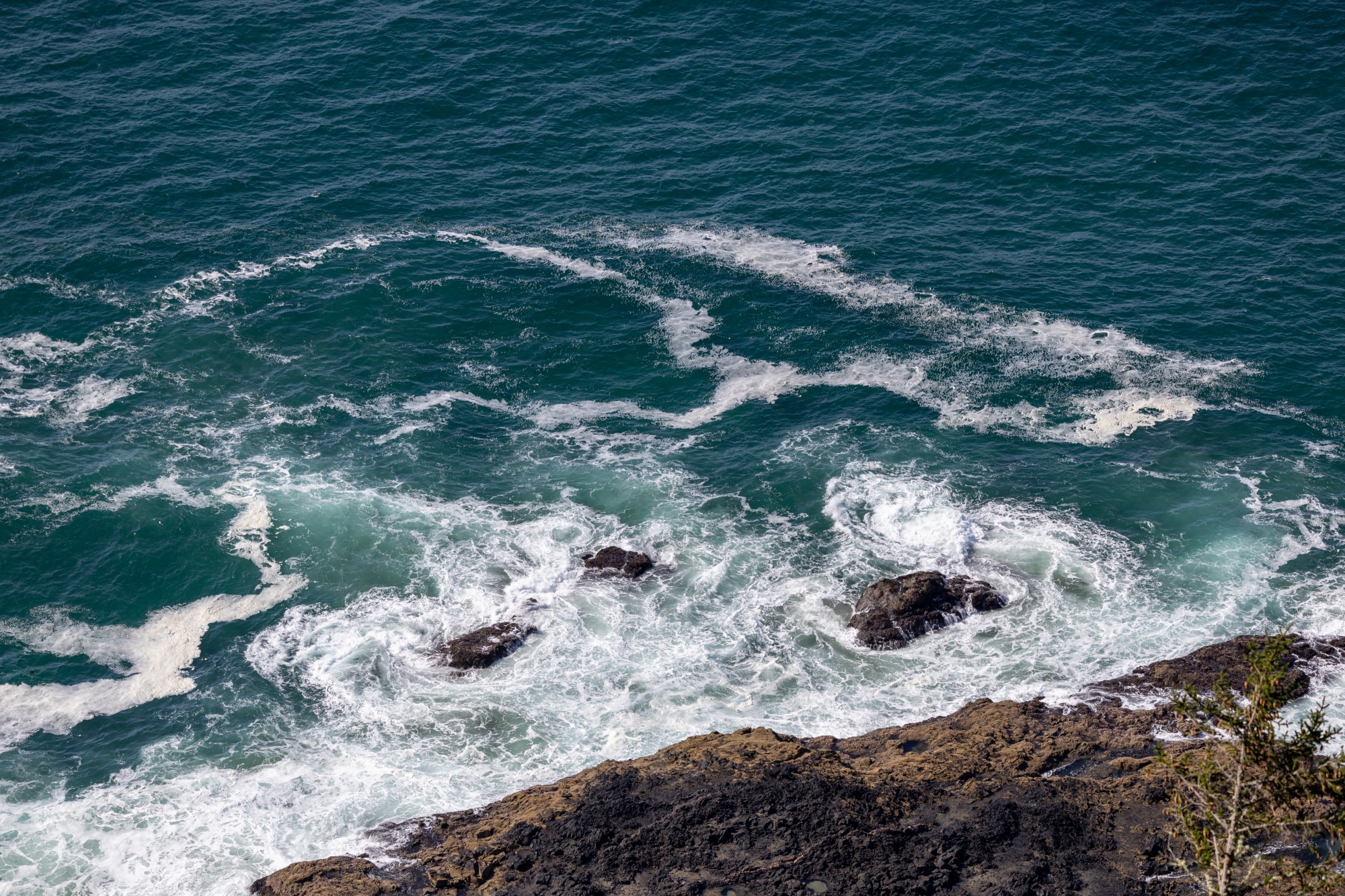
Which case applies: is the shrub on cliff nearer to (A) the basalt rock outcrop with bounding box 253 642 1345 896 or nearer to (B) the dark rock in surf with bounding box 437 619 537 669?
(A) the basalt rock outcrop with bounding box 253 642 1345 896

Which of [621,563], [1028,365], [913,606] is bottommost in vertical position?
[913,606]

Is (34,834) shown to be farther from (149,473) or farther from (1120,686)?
(1120,686)

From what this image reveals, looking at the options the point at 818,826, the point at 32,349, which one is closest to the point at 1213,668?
the point at 818,826

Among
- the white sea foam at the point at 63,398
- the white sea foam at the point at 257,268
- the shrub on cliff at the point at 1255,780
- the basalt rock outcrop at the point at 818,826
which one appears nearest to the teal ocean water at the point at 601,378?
the white sea foam at the point at 257,268

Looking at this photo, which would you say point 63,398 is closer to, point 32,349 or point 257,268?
point 32,349

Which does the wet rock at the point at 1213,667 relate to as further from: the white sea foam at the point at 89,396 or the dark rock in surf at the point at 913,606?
the white sea foam at the point at 89,396

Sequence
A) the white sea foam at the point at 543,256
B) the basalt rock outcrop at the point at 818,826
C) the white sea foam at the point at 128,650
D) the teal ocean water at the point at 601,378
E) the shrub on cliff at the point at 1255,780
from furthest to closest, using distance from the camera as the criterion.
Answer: the white sea foam at the point at 543,256, the white sea foam at the point at 128,650, the teal ocean water at the point at 601,378, the basalt rock outcrop at the point at 818,826, the shrub on cliff at the point at 1255,780
